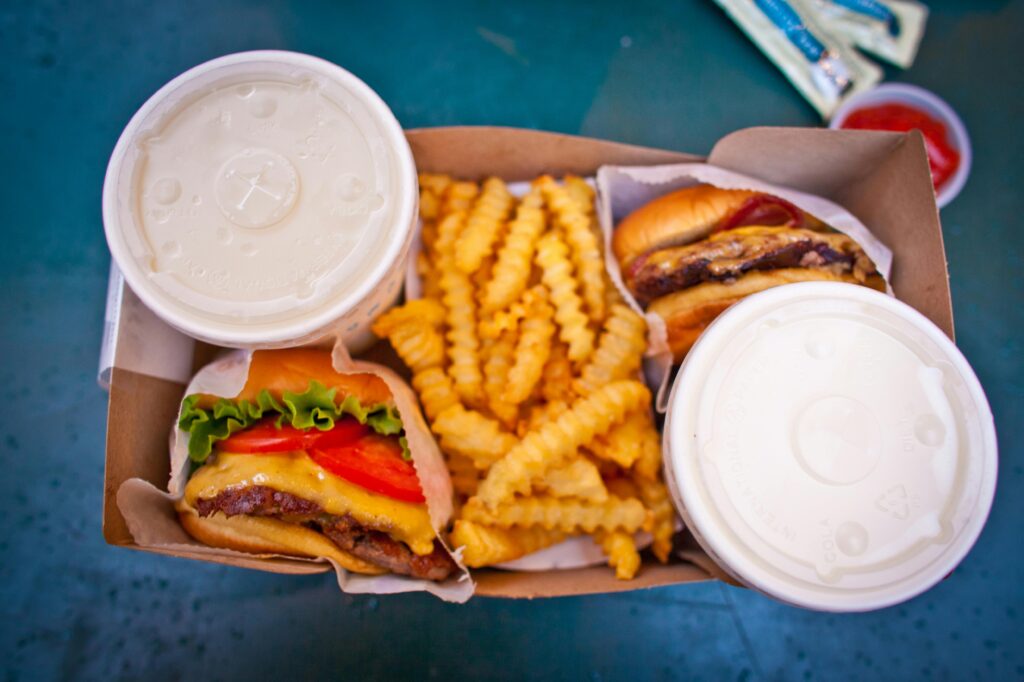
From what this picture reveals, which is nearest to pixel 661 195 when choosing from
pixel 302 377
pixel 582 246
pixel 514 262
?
pixel 582 246

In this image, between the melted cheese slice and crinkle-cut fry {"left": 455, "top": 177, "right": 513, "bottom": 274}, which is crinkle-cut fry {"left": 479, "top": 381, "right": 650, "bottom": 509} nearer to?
the melted cheese slice

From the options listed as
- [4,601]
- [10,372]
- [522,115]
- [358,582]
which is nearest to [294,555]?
[358,582]

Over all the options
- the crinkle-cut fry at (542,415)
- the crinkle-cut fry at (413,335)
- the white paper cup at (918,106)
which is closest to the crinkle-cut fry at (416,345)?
the crinkle-cut fry at (413,335)

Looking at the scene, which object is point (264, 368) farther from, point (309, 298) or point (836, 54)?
point (836, 54)

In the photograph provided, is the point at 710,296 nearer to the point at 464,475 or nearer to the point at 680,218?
the point at 680,218

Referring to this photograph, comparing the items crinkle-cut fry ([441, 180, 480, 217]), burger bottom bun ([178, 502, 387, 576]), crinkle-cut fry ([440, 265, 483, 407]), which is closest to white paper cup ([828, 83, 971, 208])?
crinkle-cut fry ([441, 180, 480, 217])

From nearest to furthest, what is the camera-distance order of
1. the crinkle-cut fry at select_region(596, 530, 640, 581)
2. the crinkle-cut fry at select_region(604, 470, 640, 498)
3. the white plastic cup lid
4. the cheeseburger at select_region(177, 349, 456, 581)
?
the white plastic cup lid → the cheeseburger at select_region(177, 349, 456, 581) → the crinkle-cut fry at select_region(596, 530, 640, 581) → the crinkle-cut fry at select_region(604, 470, 640, 498)

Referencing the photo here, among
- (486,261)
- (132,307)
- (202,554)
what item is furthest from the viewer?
(486,261)
